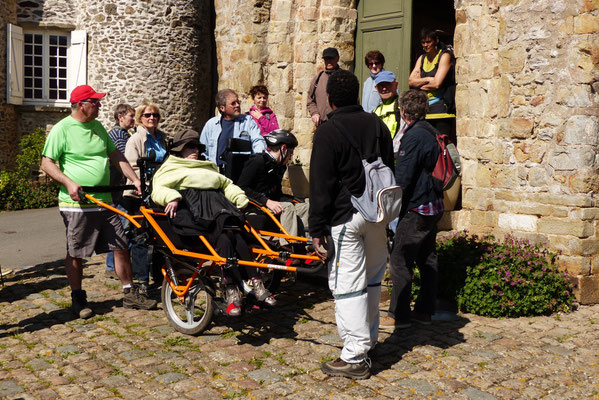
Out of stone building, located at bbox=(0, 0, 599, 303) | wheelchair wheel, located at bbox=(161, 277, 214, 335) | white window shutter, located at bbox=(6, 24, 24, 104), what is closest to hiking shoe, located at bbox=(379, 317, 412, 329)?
wheelchair wheel, located at bbox=(161, 277, 214, 335)

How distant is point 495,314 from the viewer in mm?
6391

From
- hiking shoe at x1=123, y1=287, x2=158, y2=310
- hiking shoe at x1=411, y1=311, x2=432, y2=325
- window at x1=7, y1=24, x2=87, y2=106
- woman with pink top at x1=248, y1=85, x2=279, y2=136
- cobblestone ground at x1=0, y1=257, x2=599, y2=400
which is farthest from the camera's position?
window at x1=7, y1=24, x2=87, y2=106

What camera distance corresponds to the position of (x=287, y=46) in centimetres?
1127

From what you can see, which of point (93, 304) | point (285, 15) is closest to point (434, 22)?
point (285, 15)

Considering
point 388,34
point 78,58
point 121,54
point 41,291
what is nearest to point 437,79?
point 388,34

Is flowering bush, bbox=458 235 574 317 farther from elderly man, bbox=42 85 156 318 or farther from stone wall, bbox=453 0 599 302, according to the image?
elderly man, bbox=42 85 156 318

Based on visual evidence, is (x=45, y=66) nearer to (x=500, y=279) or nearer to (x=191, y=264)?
(x=191, y=264)

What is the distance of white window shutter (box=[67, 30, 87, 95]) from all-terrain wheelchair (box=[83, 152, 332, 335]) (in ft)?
34.0

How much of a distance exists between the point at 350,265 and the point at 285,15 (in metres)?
7.23

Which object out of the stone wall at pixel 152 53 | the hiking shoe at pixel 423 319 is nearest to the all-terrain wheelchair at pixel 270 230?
the hiking shoe at pixel 423 319

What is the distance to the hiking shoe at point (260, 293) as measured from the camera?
536 centimetres

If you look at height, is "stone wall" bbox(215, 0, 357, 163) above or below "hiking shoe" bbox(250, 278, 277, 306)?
above

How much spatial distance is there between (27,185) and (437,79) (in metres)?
9.59

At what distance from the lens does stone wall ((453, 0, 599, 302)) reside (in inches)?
273
